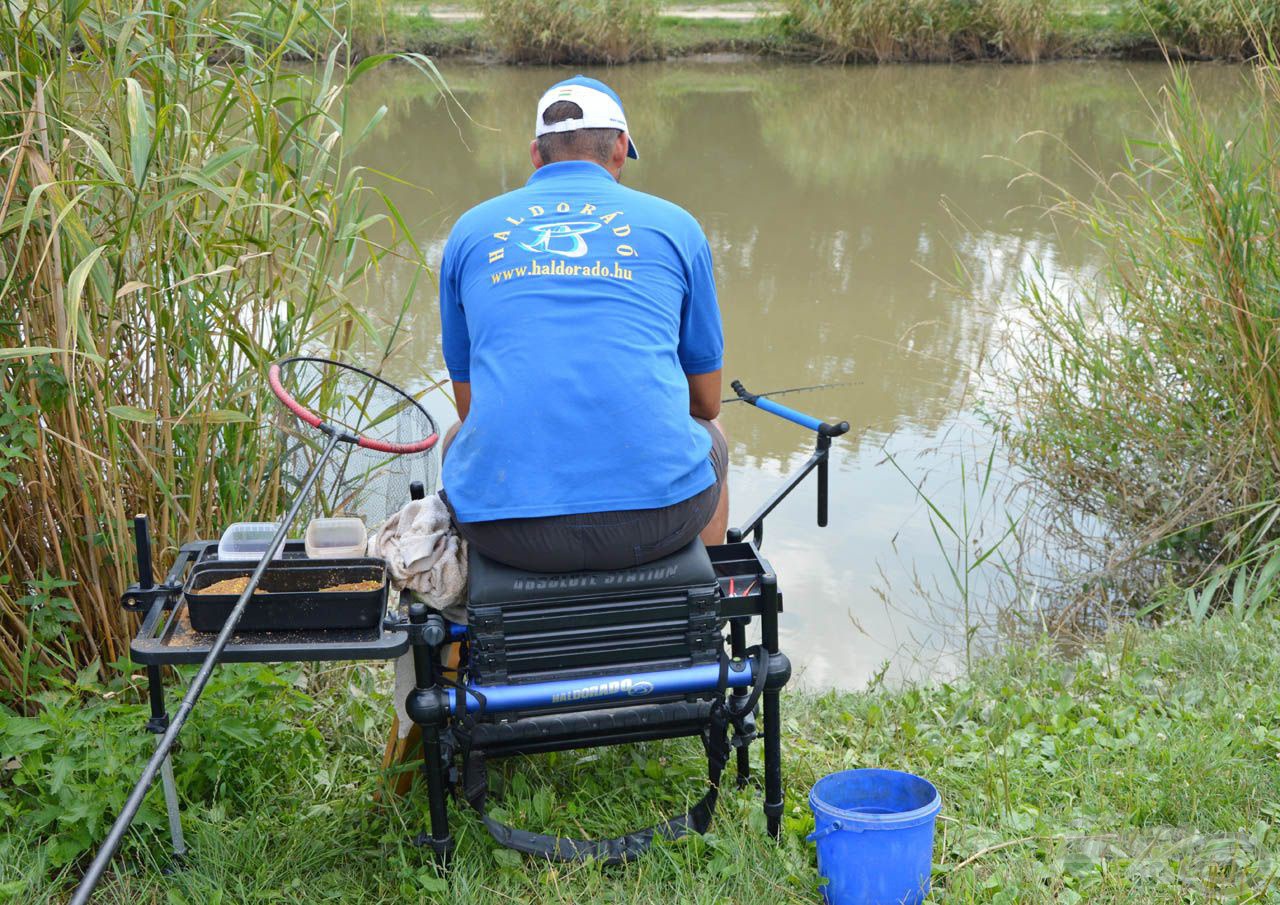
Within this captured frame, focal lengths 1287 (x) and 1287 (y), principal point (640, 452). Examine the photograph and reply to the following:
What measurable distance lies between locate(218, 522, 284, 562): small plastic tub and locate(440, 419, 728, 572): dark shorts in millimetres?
367

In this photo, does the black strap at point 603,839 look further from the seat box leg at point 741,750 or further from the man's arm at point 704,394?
the man's arm at point 704,394

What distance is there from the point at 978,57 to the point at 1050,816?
1769 cm

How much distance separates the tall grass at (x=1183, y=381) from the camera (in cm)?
351

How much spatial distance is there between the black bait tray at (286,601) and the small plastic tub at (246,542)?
6 cm

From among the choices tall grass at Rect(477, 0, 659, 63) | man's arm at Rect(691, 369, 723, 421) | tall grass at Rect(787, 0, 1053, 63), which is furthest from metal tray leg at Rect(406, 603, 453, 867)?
tall grass at Rect(787, 0, 1053, 63)

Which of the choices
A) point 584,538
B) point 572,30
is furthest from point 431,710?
point 572,30

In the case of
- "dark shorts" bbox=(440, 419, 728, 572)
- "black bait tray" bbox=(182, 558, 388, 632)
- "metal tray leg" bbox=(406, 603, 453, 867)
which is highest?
"dark shorts" bbox=(440, 419, 728, 572)

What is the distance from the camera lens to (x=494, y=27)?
1816cm

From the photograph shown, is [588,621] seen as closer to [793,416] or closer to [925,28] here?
[793,416]

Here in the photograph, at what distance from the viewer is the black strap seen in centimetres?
220

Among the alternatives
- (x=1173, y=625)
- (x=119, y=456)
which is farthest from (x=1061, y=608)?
(x=119, y=456)

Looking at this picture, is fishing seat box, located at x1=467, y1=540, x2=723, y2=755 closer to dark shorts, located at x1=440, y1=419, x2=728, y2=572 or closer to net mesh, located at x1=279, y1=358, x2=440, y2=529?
dark shorts, located at x1=440, y1=419, x2=728, y2=572

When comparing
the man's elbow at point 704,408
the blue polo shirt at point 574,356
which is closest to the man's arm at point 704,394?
the man's elbow at point 704,408

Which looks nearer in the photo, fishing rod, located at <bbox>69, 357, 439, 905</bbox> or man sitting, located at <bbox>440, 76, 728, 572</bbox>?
fishing rod, located at <bbox>69, 357, 439, 905</bbox>
